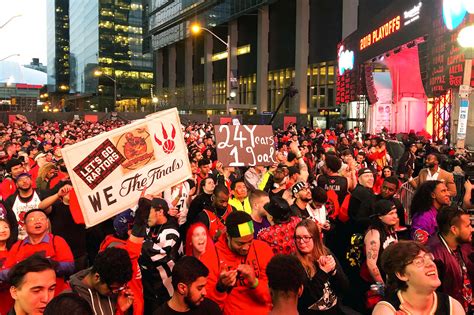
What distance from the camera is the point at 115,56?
425 ft

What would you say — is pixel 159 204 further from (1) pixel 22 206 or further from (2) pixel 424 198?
(2) pixel 424 198

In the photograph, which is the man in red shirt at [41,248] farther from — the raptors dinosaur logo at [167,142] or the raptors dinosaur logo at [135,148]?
the raptors dinosaur logo at [167,142]

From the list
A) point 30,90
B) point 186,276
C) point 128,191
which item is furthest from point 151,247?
point 30,90

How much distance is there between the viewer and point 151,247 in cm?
Result: 501

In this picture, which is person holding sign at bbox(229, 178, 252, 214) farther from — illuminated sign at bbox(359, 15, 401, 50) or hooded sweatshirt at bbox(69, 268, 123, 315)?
illuminated sign at bbox(359, 15, 401, 50)

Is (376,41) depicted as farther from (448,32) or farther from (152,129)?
(152,129)

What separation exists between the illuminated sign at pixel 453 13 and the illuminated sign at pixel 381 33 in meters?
5.20

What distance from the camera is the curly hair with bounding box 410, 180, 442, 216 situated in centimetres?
562

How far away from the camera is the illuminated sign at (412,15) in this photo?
60.4 ft

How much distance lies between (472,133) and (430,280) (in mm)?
16571

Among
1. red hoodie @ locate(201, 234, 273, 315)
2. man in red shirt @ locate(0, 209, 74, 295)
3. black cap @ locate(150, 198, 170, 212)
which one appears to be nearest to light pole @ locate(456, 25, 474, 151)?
black cap @ locate(150, 198, 170, 212)

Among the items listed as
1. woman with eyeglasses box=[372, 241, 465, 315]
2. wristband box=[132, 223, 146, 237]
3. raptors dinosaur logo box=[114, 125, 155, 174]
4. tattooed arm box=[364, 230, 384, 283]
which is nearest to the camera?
woman with eyeglasses box=[372, 241, 465, 315]

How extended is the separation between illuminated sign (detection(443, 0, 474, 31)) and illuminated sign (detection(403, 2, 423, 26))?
284 cm

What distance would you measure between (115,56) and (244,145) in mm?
127436
